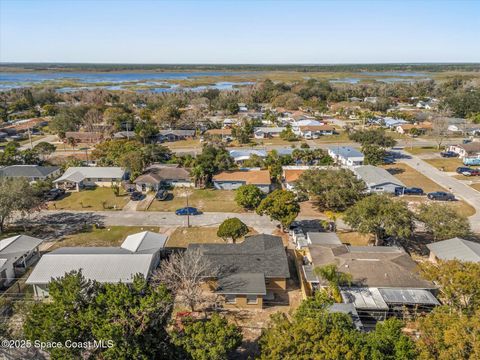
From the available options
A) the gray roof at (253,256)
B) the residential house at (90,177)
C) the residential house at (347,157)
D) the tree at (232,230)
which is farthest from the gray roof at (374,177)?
the residential house at (90,177)

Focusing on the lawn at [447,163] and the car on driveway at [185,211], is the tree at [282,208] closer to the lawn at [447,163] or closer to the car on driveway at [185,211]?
the car on driveway at [185,211]

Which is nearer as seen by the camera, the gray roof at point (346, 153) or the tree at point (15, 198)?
the tree at point (15, 198)

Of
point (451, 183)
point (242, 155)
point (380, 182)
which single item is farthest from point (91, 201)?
point (451, 183)

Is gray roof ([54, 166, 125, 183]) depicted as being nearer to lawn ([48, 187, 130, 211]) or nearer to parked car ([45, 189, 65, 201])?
parked car ([45, 189, 65, 201])

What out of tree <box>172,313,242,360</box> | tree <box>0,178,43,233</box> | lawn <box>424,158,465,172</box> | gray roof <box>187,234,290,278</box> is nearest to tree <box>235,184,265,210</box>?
gray roof <box>187,234,290,278</box>

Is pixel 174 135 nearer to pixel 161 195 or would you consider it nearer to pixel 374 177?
pixel 161 195

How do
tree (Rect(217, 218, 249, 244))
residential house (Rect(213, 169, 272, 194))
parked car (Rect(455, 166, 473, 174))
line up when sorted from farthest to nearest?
parked car (Rect(455, 166, 473, 174)) → residential house (Rect(213, 169, 272, 194)) → tree (Rect(217, 218, 249, 244))
